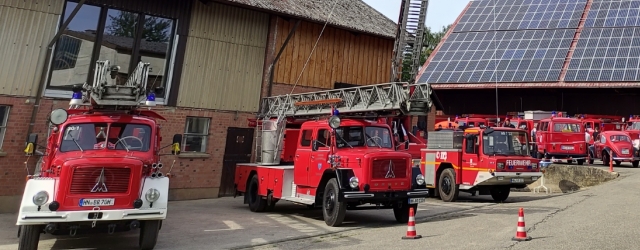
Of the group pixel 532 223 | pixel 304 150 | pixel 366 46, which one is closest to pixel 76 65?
pixel 304 150

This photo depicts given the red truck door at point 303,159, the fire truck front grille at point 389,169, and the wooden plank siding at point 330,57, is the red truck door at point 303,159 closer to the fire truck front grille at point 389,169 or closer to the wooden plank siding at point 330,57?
the fire truck front grille at point 389,169

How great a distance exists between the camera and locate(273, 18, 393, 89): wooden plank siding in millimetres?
18206

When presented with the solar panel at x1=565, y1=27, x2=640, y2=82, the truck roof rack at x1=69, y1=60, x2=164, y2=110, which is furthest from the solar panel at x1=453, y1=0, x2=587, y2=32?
the truck roof rack at x1=69, y1=60, x2=164, y2=110

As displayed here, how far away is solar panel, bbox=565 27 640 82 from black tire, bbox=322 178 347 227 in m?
19.1

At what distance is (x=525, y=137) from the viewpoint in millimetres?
14227

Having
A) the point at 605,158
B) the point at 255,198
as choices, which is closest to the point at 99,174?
the point at 255,198

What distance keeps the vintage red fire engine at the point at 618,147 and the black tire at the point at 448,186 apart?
10.5 metres

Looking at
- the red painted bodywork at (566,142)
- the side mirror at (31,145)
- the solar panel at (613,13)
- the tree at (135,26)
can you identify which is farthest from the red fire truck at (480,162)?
the solar panel at (613,13)

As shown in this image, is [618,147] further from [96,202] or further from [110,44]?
[96,202]

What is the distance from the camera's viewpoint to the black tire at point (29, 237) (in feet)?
23.3

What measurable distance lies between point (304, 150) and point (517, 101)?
2035 cm

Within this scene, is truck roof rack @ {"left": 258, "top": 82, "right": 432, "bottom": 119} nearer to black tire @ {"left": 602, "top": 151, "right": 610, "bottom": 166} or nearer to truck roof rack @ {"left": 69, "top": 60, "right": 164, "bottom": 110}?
truck roof rack @ {"left": 69, "top": 60, "right": 164, "bottom": 110}

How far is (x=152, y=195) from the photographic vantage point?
7477 mm

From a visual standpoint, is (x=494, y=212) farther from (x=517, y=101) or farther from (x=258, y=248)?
(x=517, y=101)
